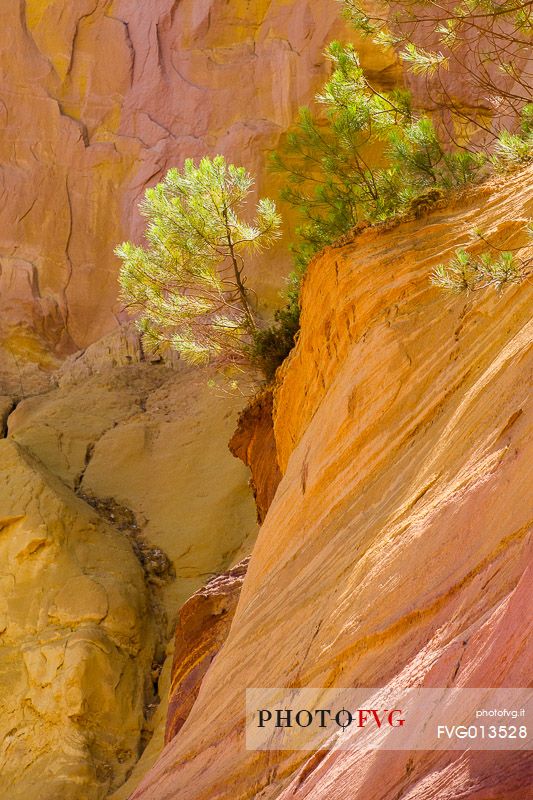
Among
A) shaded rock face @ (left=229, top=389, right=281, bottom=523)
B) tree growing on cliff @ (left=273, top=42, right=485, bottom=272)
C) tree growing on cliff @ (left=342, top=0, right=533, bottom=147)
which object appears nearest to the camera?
tree growing on cliff @ (left=273, top=42, right=485, bottom=272)

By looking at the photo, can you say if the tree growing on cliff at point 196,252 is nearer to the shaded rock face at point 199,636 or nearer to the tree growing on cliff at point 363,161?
the tree growing on cliff at point 363,161

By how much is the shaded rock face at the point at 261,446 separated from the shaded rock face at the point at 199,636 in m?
1.01

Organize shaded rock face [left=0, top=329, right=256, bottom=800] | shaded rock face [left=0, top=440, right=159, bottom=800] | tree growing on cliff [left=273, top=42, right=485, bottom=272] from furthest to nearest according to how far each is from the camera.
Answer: shaded rock face [left=0, top=329, right=256, bottom=800] → shaded rock face [left=0, top=440, right=159, bottom=800] → tree growing on cliff [left=273, top=42, right=485, bottom=272]

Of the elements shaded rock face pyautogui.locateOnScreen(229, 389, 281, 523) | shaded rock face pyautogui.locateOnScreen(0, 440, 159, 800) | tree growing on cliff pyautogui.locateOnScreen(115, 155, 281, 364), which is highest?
tree growing on cliff pyautogui.locateOnScreen(115, 155, 281, 364)

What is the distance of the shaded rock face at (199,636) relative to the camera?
7.86 m

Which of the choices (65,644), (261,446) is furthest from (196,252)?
(65,644)

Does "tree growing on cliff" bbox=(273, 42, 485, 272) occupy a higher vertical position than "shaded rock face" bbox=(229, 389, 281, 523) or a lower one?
higher

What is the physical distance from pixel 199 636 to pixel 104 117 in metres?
10.7

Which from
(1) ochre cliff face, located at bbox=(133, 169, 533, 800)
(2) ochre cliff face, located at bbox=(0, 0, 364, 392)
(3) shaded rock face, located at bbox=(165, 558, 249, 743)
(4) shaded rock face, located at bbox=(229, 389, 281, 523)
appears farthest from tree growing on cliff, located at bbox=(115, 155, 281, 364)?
(2) ochre cliff face, located at bbox=(0, 0, 364, 392)

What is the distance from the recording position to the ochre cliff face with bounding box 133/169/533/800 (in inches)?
149

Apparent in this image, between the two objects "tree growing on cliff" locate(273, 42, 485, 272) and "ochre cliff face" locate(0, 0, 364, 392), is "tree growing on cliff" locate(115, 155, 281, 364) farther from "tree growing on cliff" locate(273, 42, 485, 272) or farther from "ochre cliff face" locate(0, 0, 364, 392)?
"ochre cliff face" locate(0, 0, 364, 392)

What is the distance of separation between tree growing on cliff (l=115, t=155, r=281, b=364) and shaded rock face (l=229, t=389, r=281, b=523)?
50cm

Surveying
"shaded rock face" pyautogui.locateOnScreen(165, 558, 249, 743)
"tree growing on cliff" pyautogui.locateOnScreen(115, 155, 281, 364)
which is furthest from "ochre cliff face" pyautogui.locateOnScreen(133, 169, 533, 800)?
"tree growing on cliff" pyautogui.locateOnScreen(115, 155, 281, 364)

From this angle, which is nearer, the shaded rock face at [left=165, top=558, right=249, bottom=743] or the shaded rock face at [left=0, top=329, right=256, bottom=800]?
the shaded rock face at [left=165, top=558, right=249, bottom=743]
